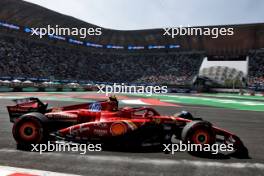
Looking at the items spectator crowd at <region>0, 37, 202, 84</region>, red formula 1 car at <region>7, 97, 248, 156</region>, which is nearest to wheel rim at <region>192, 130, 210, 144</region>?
red formula 1 car at <region>7, 97, 248, 156</region>

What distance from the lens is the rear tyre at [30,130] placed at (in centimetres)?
571

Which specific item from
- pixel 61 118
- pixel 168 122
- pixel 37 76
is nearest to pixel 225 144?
pixel 168 122

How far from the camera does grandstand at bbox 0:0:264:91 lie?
156ft

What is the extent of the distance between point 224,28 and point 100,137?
177ft

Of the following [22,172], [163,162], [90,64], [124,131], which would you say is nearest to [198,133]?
[163,162]

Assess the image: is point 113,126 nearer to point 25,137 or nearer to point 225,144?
point 25,137
